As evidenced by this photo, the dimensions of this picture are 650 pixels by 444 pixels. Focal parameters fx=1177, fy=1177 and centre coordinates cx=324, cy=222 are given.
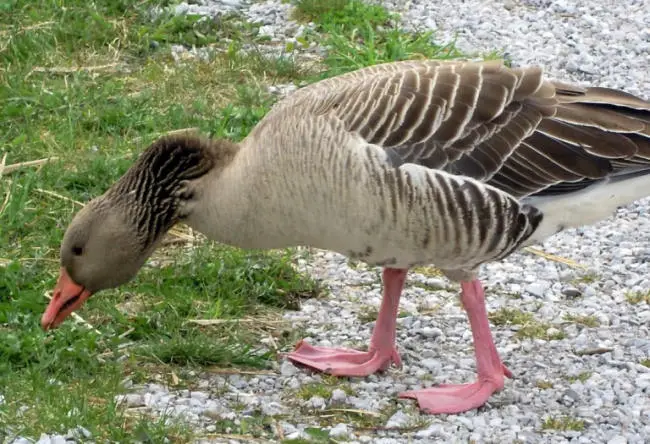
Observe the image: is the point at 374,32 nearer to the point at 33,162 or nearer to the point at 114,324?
the point at 33,162

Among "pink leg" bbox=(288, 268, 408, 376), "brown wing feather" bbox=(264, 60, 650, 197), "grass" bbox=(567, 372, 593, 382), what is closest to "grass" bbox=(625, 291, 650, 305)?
"grass" bbox=(567, 372, 593, 382)

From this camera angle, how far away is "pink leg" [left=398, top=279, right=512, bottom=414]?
546 cm

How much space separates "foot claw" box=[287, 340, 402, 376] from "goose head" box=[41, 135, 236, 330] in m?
0.92

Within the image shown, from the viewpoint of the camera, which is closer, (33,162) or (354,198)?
(354,198)

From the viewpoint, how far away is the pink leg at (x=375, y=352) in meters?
5.75

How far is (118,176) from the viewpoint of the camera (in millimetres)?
7371

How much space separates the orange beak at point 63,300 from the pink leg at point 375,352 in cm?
108

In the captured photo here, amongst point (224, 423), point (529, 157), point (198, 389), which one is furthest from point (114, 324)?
point (529, 157)

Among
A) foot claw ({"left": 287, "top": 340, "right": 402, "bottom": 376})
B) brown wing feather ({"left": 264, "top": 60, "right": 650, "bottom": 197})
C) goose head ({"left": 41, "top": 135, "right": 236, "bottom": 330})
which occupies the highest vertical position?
brown wing feather ({"left": 264, "top": 60, "right": 650, "bottom": 197})

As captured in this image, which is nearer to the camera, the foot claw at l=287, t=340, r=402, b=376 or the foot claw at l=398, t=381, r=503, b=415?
the foot claw at l=398, t=381, r=503, b=415

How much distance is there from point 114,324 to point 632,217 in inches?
137

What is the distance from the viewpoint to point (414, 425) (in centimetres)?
529

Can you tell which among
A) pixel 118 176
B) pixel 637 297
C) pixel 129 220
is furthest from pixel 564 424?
pixel 118 176

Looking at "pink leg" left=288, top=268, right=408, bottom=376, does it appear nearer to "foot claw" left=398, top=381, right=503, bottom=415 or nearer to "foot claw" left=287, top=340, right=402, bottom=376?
"foot claw" left=287, top=340, right=402, bottom=376
